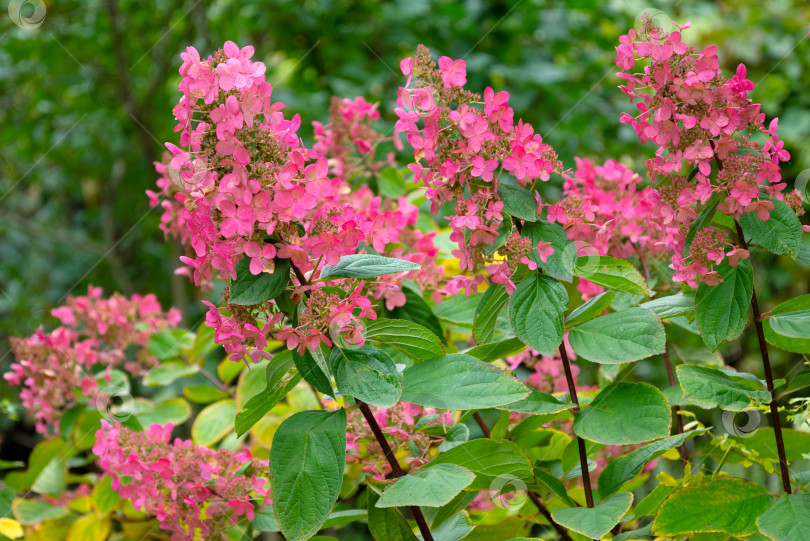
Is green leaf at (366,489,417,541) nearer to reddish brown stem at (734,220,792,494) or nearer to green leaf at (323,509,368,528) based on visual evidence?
green leaf at (323,509,368,528)

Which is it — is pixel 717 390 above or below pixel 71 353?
below

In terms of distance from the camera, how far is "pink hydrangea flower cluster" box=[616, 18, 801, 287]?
2.40 ft

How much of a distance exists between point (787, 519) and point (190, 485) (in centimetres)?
66

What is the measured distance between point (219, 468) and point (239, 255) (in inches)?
15.0

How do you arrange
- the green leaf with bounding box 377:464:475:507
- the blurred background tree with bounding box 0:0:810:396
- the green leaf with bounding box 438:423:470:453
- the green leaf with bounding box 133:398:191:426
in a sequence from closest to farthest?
the green leaf with bounding box 377:464:475:507 < the green leaf with bounding box 438:423:470:453 < the green leaf with bounding box 133:398:191:426 < the blurred background tree with bounding box 0:0:810:396

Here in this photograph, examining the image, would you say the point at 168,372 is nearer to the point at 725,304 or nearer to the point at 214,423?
the point at 214,423

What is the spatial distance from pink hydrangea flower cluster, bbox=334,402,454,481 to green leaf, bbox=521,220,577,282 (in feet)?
0.80

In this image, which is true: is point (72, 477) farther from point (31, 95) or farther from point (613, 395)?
point (31, 95)

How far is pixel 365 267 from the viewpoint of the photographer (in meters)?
0.70

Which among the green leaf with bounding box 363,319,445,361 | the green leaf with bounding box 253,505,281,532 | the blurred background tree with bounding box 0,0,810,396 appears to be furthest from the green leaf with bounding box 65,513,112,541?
the blurred background tree with bounding box 0,0,810,396

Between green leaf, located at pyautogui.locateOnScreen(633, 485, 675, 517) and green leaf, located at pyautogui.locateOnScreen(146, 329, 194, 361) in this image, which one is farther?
green leaf, located at pyautogui.locateOnScreen(146, 329, 194, 361)

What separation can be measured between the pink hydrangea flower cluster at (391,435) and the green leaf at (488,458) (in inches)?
4.0

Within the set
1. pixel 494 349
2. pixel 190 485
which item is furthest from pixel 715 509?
pixel 190 485

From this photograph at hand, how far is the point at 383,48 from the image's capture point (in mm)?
2947
